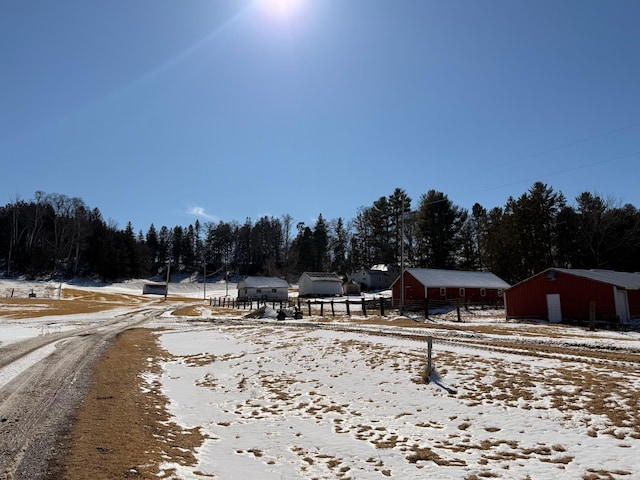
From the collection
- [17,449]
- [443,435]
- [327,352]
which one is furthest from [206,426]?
[327,352]

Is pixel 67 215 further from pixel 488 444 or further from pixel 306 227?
pixel 488 444

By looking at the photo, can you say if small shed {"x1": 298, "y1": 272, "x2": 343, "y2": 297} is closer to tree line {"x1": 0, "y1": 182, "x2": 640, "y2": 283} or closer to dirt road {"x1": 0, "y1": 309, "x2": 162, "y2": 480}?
tree line {"x1": 0, "y1": 182, "x2": 640, "y2": 283}

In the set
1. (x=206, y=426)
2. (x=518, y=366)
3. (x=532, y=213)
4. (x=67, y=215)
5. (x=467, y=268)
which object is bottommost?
(x=206, y=426)

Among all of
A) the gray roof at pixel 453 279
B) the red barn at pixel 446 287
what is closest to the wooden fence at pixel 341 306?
the red barn at pixel 446 287

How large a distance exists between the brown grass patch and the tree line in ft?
87.6

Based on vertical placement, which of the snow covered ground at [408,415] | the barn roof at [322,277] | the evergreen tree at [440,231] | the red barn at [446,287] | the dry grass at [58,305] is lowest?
the snow covered ground at [408,415]

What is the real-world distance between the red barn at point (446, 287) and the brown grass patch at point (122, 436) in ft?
124

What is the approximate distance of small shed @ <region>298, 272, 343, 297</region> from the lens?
80438 millimetres

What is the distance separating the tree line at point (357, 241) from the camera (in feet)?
213

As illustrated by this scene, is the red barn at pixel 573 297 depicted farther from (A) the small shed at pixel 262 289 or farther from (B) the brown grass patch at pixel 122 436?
(A) the small shed at pixel 262 289

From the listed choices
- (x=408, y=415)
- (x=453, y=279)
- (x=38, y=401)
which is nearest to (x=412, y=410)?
(x=408, y=415)

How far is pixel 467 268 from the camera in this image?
7919 centimetres

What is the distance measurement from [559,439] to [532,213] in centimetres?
6532

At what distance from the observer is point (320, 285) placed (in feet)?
265
